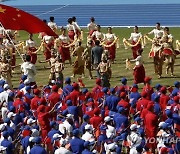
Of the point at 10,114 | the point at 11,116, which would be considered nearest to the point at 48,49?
the point at 10,114

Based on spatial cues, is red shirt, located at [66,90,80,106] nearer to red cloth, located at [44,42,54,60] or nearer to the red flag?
the red flag

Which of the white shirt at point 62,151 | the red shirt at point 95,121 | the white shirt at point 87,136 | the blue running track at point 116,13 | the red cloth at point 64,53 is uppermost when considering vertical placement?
the blue running track at point 116,13

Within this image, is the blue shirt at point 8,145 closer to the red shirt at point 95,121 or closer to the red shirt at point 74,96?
the red shirt at point 95,121

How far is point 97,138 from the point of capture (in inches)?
847

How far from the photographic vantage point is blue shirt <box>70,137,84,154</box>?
20.1 m

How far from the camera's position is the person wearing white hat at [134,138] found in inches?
815

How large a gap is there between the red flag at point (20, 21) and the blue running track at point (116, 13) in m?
24.3

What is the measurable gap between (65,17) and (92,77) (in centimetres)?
2060

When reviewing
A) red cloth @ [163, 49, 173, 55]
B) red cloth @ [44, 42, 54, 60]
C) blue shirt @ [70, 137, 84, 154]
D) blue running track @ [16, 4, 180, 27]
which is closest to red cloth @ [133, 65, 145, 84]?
red cloth @ [163, 49, 173, 55]

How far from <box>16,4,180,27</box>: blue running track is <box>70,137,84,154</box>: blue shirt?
30337 millimetres

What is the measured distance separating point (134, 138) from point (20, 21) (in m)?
7.27

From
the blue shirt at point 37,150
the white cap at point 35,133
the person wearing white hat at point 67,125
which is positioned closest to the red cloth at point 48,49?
the person wearing white hat at point 67,125

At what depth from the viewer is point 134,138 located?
20859mm

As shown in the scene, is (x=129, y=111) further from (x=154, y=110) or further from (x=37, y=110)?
(x=37, y=110)
